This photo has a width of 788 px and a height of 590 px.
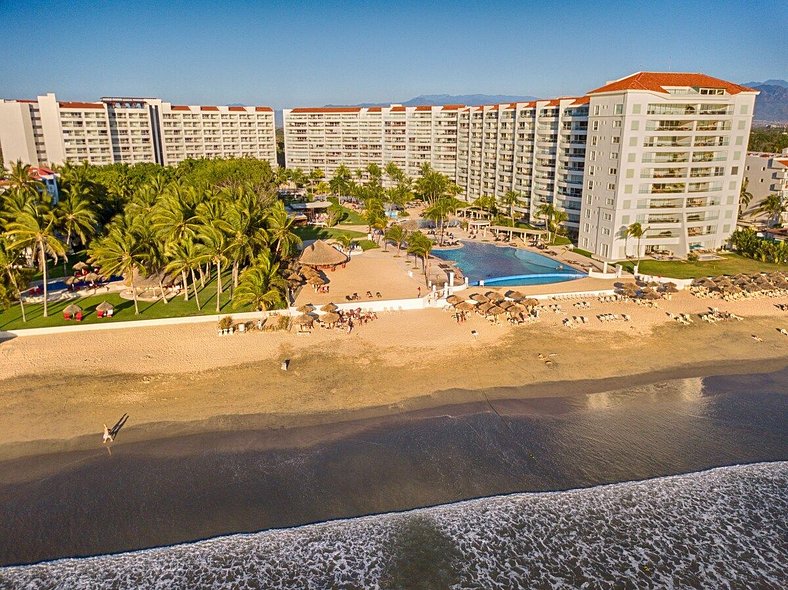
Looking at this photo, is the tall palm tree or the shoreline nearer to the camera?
the shoreline

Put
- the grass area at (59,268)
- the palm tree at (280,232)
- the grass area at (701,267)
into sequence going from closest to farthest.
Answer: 1. the palm tree at (280,232)
2. the grass area at (59,268)
3. the grass area at (701,267)

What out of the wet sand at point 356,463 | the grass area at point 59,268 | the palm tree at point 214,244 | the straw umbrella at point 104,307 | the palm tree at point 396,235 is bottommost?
the wet sand at point 356,463

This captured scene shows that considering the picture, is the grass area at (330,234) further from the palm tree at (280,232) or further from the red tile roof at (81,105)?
the red tile roof at (81,105)

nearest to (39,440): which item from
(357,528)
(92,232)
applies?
(357,528)

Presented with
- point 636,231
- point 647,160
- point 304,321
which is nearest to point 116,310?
point 304,321

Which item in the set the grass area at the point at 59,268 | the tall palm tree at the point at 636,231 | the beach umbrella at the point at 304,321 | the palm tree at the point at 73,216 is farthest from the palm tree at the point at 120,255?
the tall palm tree at the point at 636,231

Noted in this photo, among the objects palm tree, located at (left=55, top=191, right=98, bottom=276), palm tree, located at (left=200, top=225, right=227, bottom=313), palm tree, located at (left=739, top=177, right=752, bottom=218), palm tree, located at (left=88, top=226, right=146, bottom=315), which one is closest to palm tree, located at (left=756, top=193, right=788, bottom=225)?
palm tree, located at (left=739, top=177, right=752, bottom=218)

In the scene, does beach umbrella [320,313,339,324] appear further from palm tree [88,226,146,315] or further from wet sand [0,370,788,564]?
palm tree [88,226,146,315]
